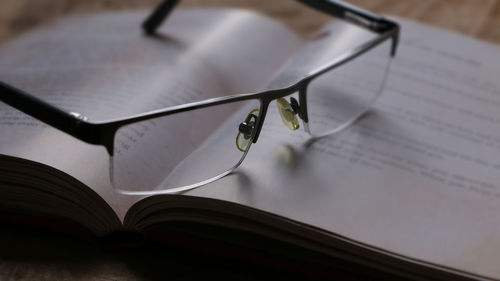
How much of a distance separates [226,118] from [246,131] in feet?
0.40

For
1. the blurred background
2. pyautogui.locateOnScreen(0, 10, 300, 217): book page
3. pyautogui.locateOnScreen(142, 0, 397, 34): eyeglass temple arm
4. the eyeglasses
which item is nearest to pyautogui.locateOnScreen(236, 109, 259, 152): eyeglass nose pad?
the eyeglasses

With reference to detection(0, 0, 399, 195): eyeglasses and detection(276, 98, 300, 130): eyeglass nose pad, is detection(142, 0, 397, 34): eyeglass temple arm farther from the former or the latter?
detection(276, 98, 300, 130): eyeglass nose pad

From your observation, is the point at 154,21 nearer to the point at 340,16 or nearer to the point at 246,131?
the point at 340,16

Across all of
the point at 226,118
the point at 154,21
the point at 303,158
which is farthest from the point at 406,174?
the point at 154,21

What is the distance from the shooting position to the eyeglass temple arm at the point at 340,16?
2.96 ft

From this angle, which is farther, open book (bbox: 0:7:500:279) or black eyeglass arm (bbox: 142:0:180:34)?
black eyeglass arm (bbox: 142:0:180:34)

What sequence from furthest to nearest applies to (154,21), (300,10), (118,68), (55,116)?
(300,10) < (154,21) < (118,68) < (55,116)

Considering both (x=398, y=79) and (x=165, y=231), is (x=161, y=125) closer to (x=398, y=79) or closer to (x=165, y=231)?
(x=165, y=231)

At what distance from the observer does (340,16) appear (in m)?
0.95

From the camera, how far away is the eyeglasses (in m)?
0.62

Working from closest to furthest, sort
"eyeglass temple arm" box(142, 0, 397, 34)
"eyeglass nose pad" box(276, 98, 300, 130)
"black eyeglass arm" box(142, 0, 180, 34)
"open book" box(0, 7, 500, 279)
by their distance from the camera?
1. "open book" box(0, 7, 500, 279)
2. "eyeglass nose pad" box(276, 98, 300, 130)
3. "eyeglass temple arm" box(142, 0, 397, 34)
4. "black eyeglass arm" box(142, 0, 180, 34)

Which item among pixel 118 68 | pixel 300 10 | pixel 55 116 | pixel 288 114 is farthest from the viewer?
pixel 300 10

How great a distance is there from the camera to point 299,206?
61cm

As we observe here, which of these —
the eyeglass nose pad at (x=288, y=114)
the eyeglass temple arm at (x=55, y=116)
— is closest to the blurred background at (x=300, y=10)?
the eyeglass nose pad at (x=288, y=114)
